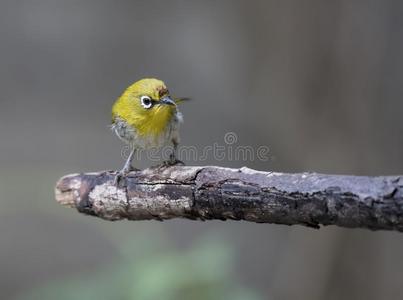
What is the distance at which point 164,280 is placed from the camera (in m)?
3.64

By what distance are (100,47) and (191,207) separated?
4784mm

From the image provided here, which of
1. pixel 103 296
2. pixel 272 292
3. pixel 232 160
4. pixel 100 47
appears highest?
pixel 100 47

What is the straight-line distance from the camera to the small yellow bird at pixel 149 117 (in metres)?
4.48

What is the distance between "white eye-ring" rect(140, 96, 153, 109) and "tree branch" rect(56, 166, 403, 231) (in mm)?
710

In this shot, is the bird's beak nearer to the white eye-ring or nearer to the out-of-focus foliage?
the white eye-ring

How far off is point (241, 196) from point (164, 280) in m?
1.03

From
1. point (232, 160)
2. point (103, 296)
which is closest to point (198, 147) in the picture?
point (232, 160)

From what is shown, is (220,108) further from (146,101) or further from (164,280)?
(164,280)

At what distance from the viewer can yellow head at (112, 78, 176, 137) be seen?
4.48 metres

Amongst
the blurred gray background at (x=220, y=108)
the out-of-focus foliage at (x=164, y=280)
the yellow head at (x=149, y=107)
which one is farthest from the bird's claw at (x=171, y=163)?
the blurred gray background at (x=220, y=108)

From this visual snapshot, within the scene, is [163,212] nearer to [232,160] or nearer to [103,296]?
[103,296]

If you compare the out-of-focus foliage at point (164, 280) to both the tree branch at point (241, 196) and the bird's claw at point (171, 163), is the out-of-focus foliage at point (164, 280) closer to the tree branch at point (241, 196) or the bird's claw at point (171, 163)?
the tree branch at point (241, 196)

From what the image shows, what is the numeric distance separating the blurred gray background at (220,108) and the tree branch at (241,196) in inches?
55.6

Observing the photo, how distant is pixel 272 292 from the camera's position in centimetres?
630
